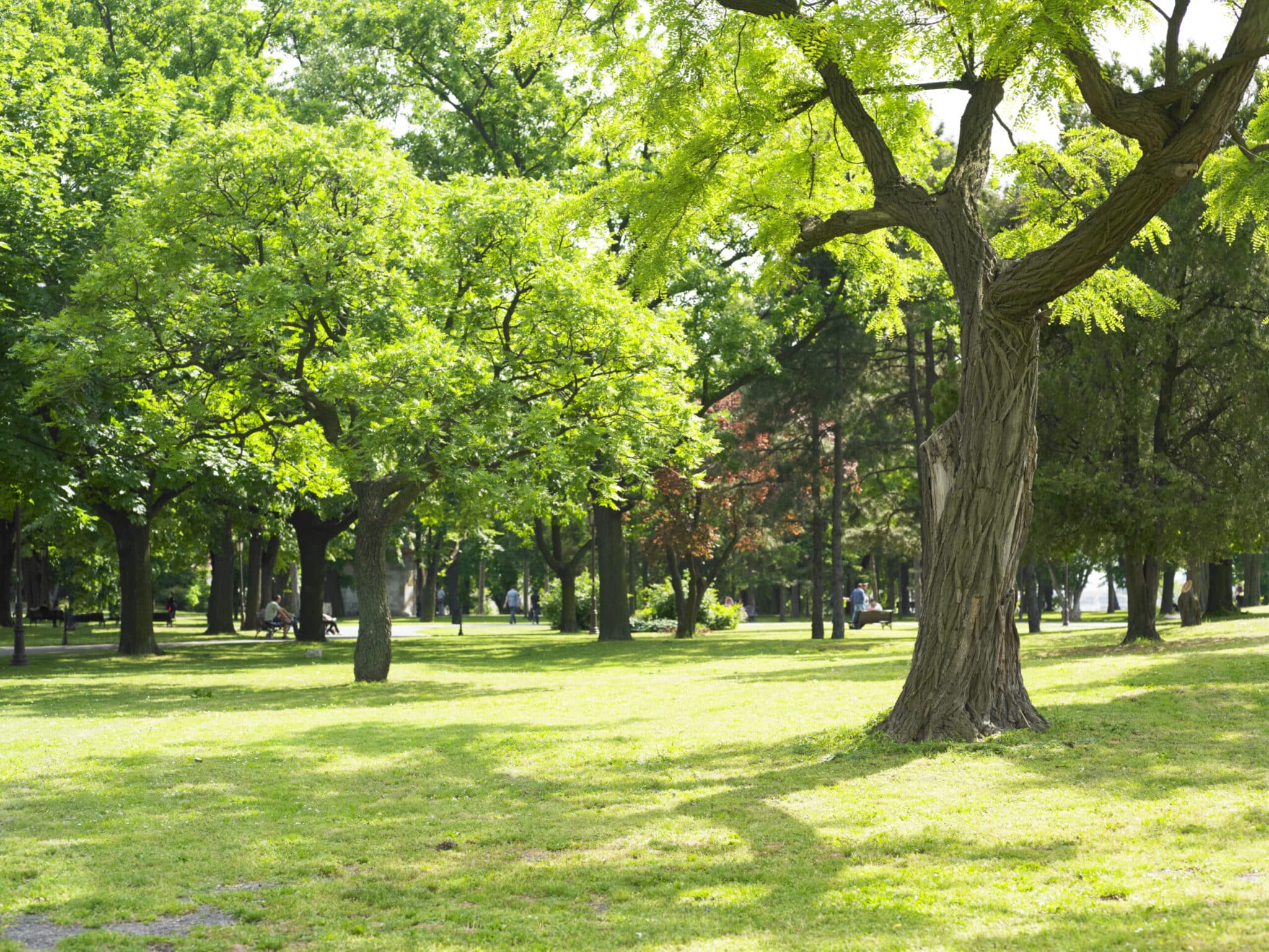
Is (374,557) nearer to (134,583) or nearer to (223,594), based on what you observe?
(134,583)

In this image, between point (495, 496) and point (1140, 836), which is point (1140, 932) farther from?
point (495, 496)

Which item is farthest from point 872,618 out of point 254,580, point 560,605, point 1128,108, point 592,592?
point 1128,108

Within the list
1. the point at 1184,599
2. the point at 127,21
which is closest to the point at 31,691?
the point at 127,21

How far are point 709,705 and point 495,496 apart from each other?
447cm

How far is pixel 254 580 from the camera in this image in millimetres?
45781

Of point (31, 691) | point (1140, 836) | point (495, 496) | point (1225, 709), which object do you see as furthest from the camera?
point (31, 691)

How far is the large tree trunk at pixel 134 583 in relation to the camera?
26656mm

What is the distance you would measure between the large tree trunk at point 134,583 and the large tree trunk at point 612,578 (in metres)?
11.3

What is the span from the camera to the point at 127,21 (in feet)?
98.6

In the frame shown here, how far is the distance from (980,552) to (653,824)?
14.1 feet

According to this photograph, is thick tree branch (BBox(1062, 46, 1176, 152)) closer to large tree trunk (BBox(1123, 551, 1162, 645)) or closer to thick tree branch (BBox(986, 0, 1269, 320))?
thick tree branch (BBox(986, 0, 1269, 320))

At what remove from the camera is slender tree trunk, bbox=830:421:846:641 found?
101 feet

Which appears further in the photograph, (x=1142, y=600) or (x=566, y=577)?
(x=566, y=577)

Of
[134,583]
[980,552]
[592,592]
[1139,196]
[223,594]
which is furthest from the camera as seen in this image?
[592,592]
